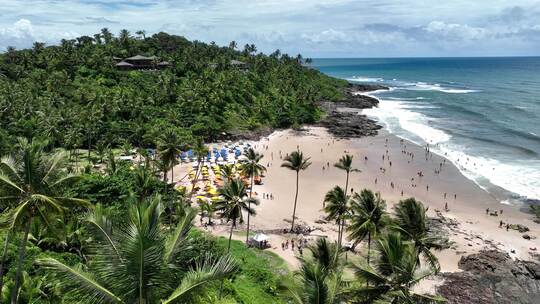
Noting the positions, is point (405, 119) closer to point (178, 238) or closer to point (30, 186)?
point (30, 186)

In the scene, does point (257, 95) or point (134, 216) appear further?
point (257, 95)

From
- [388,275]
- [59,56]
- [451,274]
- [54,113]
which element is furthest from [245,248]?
[59,56]

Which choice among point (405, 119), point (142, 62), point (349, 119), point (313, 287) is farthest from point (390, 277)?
point (142, 62)

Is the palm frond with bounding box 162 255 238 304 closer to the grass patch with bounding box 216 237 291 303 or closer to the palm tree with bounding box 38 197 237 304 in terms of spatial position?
the palm tree with bounding box 38 197 237 304

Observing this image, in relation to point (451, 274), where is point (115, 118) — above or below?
above

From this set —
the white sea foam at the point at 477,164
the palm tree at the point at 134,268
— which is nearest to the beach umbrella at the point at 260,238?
the palm tree at the point at 134,268

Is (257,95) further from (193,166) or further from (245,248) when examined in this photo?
(245,248)

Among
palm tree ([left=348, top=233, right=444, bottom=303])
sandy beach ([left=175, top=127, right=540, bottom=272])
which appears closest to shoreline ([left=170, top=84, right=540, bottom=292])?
sandy beach ([left=175, top=127, right=540, bottom=272])
